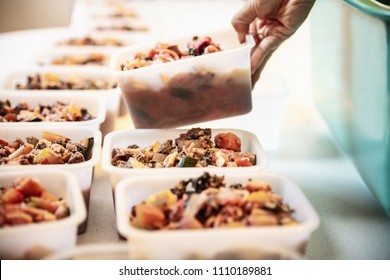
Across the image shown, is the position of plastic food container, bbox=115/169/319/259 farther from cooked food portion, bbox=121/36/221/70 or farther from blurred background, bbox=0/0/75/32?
blurred background, bbox=0/0/75/32

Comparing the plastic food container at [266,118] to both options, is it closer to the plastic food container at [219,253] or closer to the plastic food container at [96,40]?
the plastic food container at [219,253]

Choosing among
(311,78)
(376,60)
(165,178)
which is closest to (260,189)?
(165,178)

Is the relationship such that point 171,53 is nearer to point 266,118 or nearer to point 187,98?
point 187,98

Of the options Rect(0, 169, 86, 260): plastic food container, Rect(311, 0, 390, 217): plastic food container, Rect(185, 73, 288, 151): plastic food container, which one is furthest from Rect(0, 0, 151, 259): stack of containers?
Rect(311, 0, 390, 217): plastic food container

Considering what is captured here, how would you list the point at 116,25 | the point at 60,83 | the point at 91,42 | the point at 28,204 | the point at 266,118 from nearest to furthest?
the point at 28,204 < the point at 266,118 < the point at 60,83 < the point at 91,42 < the point at 116,25

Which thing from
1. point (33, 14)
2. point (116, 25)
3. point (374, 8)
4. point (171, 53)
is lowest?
point (116, 25)

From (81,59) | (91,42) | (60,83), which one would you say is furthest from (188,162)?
(91,42)
